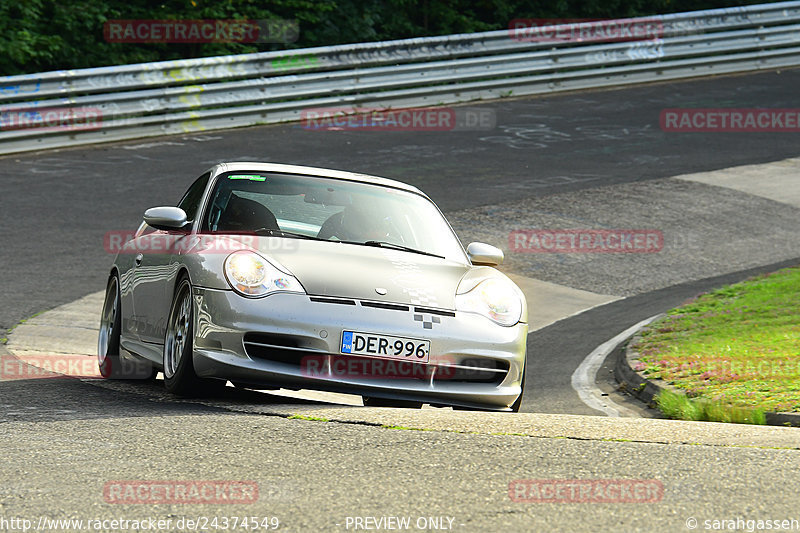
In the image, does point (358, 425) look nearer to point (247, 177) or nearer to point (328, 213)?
point (328, 213)

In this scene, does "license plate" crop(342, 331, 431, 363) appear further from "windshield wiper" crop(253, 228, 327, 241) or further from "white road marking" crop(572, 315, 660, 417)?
"white road marking" crop(572, 315, 660, 417)

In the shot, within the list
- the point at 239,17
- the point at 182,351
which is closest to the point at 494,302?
the point at 182,351

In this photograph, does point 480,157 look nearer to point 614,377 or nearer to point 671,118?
point 671,118

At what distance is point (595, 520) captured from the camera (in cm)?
439

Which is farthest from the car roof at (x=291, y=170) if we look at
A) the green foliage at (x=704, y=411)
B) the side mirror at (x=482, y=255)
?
the green foliage at (x=704, y=411)

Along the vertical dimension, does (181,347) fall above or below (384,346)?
below

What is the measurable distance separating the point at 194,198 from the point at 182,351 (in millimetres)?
1689

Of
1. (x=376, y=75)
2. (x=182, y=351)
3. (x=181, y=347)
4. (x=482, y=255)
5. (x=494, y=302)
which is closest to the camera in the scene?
(x=182, y=351)

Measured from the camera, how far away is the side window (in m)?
7.91

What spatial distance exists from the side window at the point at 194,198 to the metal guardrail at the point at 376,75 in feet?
36.7

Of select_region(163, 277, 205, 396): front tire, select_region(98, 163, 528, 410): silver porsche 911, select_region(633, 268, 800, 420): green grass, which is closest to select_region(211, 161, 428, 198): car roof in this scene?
select_region(98, 163, 528, 410): silver porsche 911

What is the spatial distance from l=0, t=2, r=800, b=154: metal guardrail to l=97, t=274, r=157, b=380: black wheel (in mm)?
10765

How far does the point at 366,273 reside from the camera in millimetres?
6801

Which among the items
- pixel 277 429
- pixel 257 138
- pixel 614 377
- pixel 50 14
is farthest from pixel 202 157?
pixel 277 429
